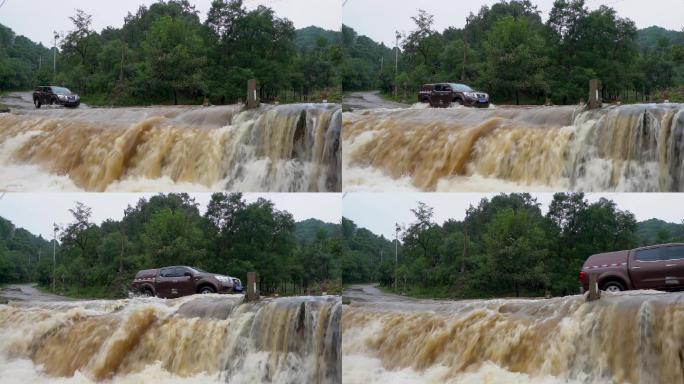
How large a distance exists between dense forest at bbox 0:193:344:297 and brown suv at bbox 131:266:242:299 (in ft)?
0.22

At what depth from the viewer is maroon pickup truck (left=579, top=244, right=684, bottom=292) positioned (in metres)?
7.27

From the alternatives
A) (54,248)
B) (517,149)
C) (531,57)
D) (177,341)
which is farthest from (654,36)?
(54,248)

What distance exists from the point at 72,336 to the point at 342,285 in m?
2.65

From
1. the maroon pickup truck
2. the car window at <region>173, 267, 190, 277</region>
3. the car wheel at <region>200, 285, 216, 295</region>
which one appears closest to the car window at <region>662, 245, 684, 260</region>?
the maroon pickup truck

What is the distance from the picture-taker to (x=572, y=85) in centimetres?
777

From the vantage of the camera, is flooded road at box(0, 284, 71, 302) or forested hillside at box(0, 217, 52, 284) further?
flooded road at box(0, 284, 71, 302)

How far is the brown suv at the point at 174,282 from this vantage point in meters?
8.63

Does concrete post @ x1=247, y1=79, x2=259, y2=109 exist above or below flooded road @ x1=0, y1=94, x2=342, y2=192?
above

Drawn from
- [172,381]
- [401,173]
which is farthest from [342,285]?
[172,381]

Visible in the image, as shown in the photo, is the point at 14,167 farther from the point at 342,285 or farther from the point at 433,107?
the point at 433,107

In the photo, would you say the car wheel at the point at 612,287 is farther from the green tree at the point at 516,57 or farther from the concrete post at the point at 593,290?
the green tree at the point at 516,57

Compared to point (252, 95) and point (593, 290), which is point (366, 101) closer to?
point (252, 95)

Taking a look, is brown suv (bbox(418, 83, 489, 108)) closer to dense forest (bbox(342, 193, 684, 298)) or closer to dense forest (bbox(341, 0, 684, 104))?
dense forest (bbox(341, 0, 684, 104))

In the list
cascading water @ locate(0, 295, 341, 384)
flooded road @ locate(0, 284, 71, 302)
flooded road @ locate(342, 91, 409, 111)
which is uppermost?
flooded road @ locate(342, 91, 409, 111)
